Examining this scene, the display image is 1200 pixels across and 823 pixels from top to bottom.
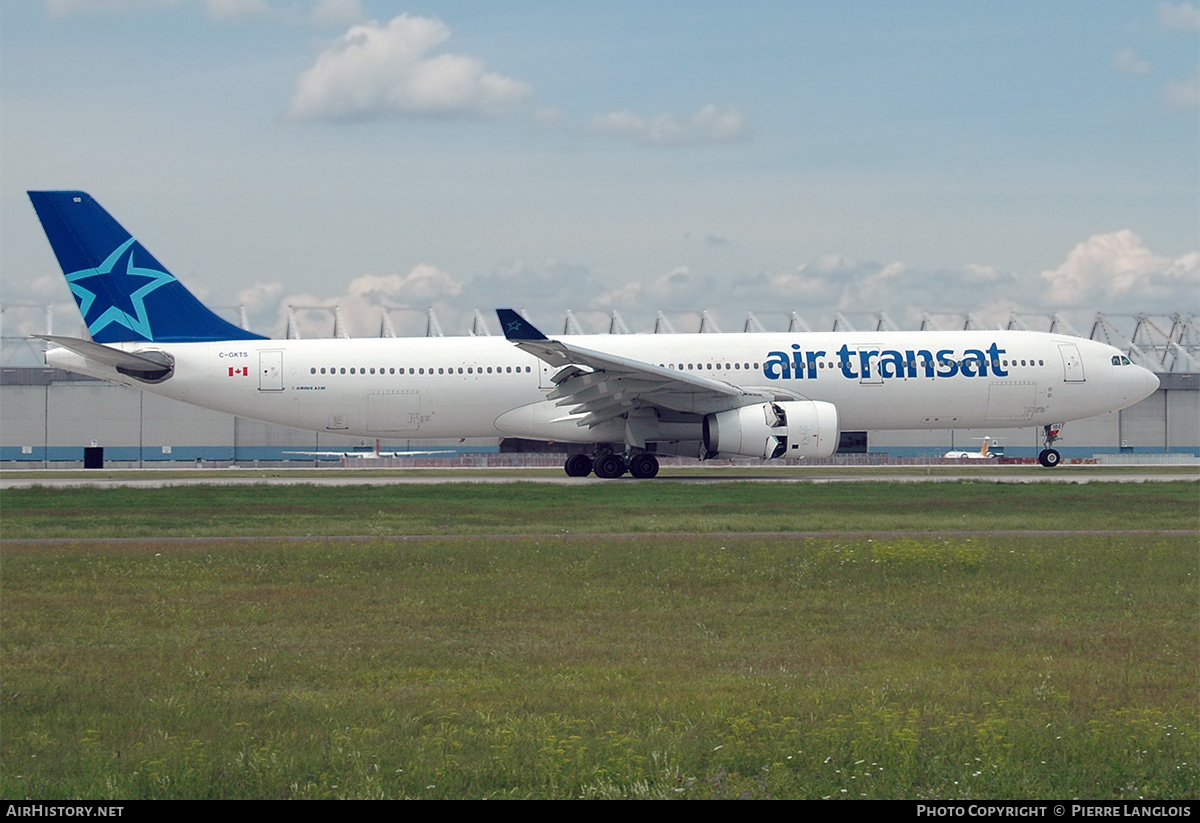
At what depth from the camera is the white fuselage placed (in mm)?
35031

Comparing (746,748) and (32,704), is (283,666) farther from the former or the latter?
(746,748)

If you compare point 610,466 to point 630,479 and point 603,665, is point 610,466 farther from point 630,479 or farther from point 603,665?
point 603,665

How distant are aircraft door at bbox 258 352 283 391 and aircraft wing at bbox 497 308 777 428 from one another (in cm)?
794

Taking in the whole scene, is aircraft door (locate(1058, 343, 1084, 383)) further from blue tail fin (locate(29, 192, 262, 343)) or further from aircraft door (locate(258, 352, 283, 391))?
blue tail fin (locate(29, 192, 262, 343))

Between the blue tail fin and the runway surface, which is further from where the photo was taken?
the blue tail fin

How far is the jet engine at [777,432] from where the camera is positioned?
106 feet

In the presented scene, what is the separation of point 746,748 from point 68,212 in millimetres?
32361

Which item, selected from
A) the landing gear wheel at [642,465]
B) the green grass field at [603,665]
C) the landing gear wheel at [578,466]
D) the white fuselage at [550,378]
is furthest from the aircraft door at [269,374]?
the green grass field at [603,665]

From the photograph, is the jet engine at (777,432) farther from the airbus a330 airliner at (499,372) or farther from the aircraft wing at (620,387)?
the airbus a330 airliner at (499,372)

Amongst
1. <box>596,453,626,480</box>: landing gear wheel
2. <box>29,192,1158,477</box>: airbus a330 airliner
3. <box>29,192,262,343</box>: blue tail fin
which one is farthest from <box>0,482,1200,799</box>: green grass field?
<box>29,192,262,343</box>: blue tail fin

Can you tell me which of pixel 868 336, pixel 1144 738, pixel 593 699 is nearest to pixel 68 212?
pixel 868 336

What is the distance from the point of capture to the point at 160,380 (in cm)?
3531

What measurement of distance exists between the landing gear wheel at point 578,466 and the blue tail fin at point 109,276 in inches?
448
